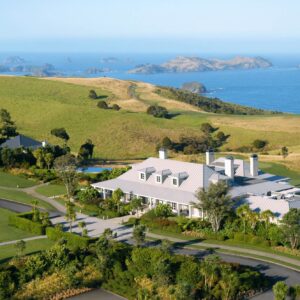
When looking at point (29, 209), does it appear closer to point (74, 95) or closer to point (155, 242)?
point (155, 242)

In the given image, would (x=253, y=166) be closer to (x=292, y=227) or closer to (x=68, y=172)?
(x=292, y=227)

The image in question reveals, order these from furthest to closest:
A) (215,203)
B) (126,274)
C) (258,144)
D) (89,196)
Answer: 1. (258,144)
2. (89,196)
3. (215,203)
4. (126,274)

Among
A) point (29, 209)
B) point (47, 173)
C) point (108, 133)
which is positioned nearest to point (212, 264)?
point (29, 209)

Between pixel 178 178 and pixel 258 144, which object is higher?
pixel 178 178

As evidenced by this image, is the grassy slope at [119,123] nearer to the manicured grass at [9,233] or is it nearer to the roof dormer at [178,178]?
the roof dormer at [178,178]

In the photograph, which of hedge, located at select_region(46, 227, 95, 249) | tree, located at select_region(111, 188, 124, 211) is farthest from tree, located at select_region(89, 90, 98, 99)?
hedge, located at select_region(46, 227, 95, 249)

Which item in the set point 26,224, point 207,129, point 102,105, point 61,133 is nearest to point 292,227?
point 26,224
